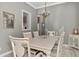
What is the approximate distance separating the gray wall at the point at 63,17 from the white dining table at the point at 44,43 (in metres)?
0.20

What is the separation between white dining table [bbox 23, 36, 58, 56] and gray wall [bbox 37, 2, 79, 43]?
20cm

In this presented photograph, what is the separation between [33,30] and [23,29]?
19 centimetres

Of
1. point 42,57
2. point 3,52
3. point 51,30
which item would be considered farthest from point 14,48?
point 51,30

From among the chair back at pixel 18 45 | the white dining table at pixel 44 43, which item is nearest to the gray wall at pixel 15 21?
the chair back at pixel 18 45

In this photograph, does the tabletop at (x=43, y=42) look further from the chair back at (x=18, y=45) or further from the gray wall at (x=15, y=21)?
the gray wall at (x=15, y=21)

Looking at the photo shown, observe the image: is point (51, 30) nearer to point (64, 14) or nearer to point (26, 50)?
point (64, 14)

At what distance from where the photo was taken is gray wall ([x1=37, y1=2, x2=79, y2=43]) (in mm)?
2043

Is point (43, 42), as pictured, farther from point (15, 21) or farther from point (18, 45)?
point (15, 21)

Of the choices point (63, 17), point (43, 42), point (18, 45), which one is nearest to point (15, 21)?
point (18, 45)

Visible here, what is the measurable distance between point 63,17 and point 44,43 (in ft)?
1.99

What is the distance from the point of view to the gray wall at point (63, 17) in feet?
6.70

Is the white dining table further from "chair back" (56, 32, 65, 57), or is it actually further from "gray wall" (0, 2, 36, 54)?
"gray wall" (0, 2, 36, 54)

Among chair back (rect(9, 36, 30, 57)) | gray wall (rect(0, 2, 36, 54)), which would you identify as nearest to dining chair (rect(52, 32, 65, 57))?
chair back (rect(9, 36, 30, 57))

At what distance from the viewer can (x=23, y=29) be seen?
2.10m
